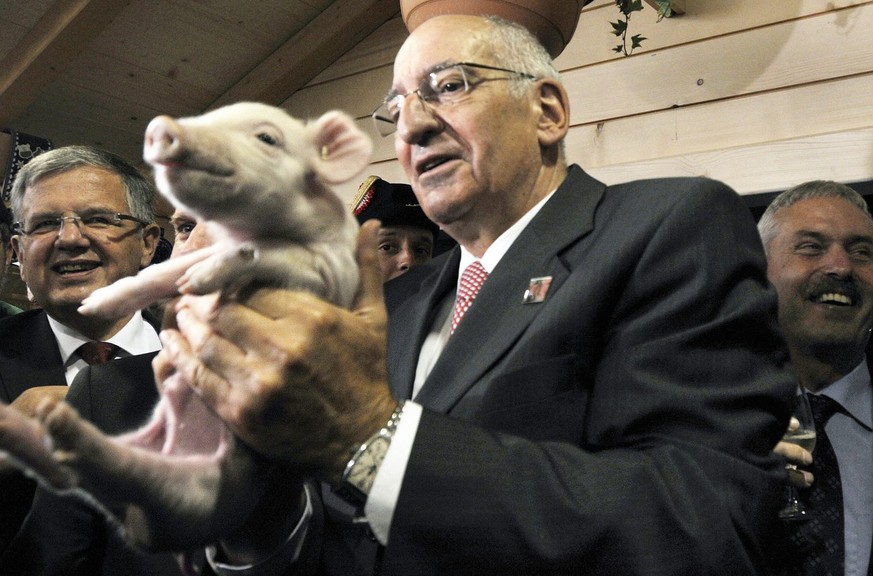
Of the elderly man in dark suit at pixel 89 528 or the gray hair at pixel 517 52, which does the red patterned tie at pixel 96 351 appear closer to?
the elderly man in dark suit at pixel 89 528

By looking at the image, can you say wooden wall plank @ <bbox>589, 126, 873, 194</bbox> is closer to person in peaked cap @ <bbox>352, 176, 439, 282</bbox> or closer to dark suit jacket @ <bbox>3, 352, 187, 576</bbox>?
person in peaked cap @ <bbox>352, 176, 439, 282</bbox>

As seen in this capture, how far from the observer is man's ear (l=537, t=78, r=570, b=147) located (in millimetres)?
1709

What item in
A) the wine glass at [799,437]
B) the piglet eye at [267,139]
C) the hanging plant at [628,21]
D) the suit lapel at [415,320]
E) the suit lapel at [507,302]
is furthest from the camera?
the hanging plant at [628,21]

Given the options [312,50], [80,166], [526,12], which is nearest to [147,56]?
[312,50]

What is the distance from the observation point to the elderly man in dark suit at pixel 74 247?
230cm

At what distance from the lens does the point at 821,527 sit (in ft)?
6.59

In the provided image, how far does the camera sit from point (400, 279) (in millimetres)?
1774

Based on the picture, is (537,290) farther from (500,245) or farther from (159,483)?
(159,483)

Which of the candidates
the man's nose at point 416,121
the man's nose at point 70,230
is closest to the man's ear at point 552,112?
the man's nose at point 416,121

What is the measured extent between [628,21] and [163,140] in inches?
106

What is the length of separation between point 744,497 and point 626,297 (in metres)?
0.29

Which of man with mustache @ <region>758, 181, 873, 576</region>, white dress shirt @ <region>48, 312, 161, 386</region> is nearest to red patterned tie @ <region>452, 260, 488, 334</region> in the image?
man with mustache @ <region>758, 181, 873, 576</region>

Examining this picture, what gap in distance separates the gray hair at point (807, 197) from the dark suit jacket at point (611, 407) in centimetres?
129

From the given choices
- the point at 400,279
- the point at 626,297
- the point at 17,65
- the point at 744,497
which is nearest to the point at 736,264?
the point at 626,297
